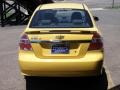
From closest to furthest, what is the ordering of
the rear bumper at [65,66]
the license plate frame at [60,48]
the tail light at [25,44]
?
the rear bumper at [65,66]
the license plate frame at [60,48]
the tail light at [25,44]

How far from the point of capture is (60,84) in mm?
9141

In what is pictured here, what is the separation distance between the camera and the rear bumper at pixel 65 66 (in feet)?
25.8

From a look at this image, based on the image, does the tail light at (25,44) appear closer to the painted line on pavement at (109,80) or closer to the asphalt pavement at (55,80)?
the asphalt pavement at (55,80)

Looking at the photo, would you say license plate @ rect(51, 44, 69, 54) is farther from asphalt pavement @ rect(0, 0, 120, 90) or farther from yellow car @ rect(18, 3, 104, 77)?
asphalt pavement @ rect(0, 0, 120, 90)

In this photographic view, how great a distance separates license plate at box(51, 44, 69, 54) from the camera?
8.00 meters

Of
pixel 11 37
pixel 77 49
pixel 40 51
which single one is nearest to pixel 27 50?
pixel 40 51

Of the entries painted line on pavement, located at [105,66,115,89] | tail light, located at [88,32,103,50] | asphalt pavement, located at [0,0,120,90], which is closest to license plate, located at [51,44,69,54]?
tail light, located at [88,32,103,50]

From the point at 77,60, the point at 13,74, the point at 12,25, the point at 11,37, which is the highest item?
the point at 77,60

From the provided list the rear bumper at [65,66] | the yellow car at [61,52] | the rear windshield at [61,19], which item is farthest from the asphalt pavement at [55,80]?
the rear windshield at [61,19]

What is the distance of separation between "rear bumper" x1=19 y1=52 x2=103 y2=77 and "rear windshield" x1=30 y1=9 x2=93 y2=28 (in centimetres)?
85

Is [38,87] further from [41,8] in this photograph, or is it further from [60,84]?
[41,8]

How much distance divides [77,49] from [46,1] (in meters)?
17.8

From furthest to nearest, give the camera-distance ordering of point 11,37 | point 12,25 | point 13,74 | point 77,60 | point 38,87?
point 12,25 < point 11,37 < point 13,74 < point 38,87 < point 77,60

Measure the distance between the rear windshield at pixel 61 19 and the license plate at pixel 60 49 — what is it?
0.60 m
